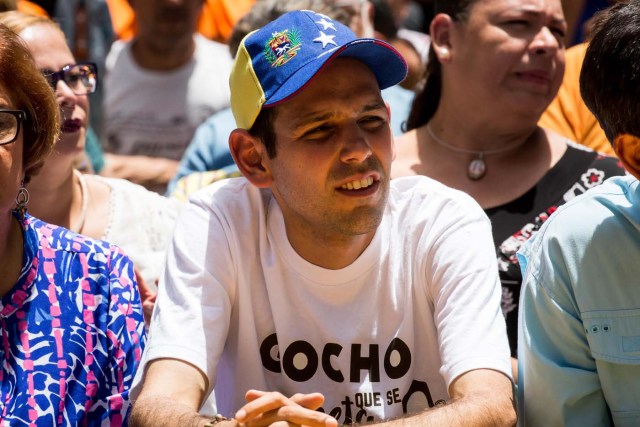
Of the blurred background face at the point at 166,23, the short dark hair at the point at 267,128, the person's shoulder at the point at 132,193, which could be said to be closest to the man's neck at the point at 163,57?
the blurred background face at the point at 166,23

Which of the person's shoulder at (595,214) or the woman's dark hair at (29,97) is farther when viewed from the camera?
the woman's dark hair at (29,97)

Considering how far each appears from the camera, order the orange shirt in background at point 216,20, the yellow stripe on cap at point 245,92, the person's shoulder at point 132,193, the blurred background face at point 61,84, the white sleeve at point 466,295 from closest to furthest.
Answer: the white sleeve at point 466,295 → the yellow stripe on cap at point 245,92 → the blurred background face at point 61,84 → the person's shoulder at point 132,193 → the orange shirt in background at point 216,20

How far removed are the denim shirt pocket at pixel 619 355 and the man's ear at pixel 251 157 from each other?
0.92 meters

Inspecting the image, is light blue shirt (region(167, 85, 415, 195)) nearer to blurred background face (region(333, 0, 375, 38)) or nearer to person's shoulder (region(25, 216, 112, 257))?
blurred background face (region(333, 0, 375, 38))

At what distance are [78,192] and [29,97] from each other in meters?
0.96

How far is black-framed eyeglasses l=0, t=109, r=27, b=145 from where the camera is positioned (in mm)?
2492

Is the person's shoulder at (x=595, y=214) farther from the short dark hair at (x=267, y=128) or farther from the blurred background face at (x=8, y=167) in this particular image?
the blurred background face at (x=8, y=167)

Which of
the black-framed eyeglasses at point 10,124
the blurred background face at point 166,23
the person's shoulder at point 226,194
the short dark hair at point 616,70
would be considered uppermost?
the short dark hair at point 616,70

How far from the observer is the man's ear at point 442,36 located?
12.1 feet

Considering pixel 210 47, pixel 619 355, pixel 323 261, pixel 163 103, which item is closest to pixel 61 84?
pixel 323 261

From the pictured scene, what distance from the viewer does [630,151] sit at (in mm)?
2266

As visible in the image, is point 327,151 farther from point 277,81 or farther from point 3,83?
A: point 3,83

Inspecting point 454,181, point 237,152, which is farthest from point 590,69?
point 454,181

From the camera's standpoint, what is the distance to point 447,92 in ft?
12.2
